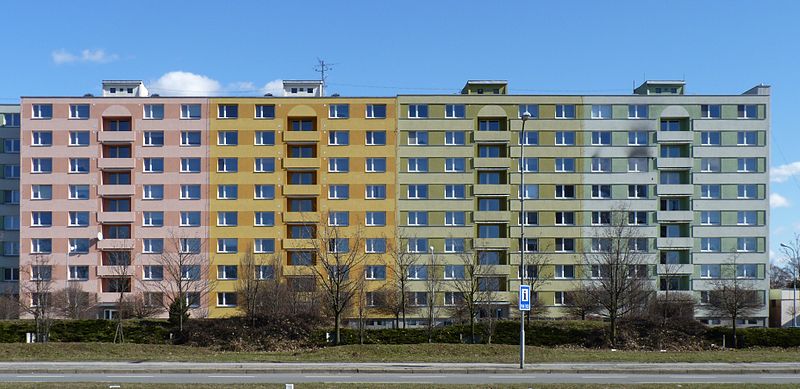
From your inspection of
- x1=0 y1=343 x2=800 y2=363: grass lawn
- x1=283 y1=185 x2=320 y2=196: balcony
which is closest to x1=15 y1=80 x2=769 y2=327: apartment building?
x1=283 y1=185 x2=320 y2=196: balcony

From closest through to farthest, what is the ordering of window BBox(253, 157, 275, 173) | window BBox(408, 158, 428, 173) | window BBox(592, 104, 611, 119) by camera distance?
window BBox(253, 157, 275, 173), window BBox(408, 158, 428, 173), window BBox(592, 104, 611, 119)

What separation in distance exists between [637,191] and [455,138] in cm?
1855

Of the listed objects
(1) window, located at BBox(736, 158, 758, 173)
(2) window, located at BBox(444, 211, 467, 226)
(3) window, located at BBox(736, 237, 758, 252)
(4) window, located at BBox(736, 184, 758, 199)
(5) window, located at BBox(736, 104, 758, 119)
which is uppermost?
(5) window, located at BBox(736, 104, 758, 119)

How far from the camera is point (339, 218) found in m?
80.5

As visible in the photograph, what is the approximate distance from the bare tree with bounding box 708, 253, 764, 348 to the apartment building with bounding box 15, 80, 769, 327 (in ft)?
2.92

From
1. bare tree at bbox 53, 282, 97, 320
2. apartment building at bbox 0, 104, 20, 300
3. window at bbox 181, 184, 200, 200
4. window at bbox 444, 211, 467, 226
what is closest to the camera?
bare tree at bbox 53, 282, 97, 320

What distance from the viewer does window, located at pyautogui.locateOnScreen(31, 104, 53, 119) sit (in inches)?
3140

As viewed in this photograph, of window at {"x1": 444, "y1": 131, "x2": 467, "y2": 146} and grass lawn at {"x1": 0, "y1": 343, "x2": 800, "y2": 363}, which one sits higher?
window at {"x1": 444, "y1": 131, "x2": 467, "y2": 146}

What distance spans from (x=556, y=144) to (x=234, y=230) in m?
32.2

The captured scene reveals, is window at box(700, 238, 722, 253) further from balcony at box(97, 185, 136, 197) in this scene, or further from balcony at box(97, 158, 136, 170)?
balcony at box(97, 158, 136, 170)

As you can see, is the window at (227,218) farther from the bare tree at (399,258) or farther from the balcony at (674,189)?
the balcony at (674,189)

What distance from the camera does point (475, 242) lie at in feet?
266

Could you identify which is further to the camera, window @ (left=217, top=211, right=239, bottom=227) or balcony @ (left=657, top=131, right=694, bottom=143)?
balcony @ (left=657, top=131, right=694, bottom=143)

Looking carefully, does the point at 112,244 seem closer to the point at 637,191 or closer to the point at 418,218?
the point at 418,218
